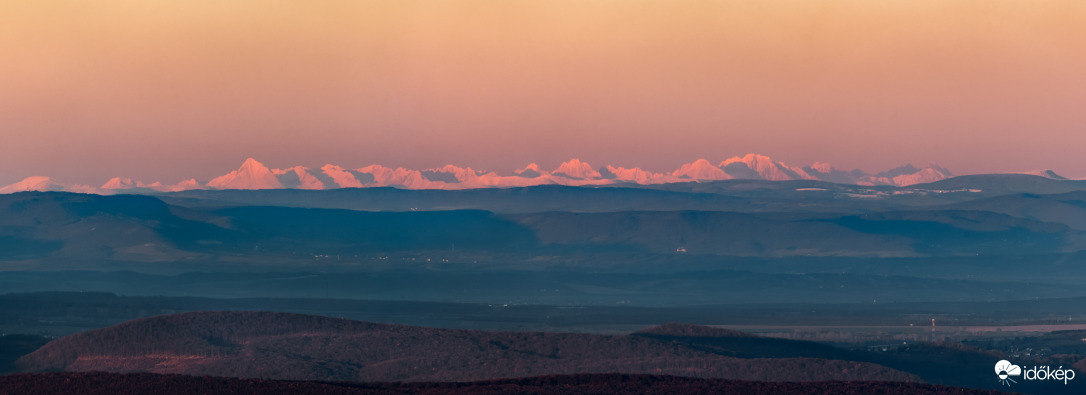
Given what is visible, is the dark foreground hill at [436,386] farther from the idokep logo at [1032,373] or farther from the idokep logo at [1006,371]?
the idokep logo at [1006,371]

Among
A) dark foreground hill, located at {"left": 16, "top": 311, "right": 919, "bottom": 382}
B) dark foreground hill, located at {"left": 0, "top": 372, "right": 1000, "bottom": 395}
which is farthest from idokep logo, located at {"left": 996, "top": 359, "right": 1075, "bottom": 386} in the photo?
dark foreground hill, located at {"left": 0, "top": 372, "right": 1000, "bottom": 395}

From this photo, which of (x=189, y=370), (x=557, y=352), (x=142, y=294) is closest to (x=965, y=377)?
(x=557, y=352)

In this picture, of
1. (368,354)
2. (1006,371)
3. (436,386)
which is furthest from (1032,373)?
(436,386)

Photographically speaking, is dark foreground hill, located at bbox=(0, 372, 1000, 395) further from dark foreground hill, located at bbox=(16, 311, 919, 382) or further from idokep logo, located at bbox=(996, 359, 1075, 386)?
idokep logo, located at bbox=(996, 359, 1075, 386)

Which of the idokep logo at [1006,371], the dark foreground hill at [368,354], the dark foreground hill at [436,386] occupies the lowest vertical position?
the idokep logo at [1006,371]

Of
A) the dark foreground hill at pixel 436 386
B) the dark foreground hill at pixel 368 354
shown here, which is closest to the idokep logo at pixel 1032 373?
the dark foreground hill at pixel 368 354
